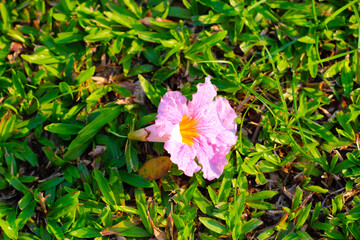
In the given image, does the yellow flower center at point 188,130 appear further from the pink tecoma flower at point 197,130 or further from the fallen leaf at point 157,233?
the fallen leaf at point 157,233

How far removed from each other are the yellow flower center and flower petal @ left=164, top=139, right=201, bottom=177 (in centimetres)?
13

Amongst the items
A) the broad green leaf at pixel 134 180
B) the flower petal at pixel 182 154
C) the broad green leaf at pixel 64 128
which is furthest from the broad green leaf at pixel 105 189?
the flower petal at pixel 182 154

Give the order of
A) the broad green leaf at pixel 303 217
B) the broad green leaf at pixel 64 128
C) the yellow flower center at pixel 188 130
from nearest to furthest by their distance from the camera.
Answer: the yellow flower center at pixel 188 130, the broad green leaf at pixel 303 217, the broad green leaf at pixel 64 128

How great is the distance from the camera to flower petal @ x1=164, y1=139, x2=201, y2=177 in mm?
2092

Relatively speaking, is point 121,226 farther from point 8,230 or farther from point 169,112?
point 169,112

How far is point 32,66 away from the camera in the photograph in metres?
2.92

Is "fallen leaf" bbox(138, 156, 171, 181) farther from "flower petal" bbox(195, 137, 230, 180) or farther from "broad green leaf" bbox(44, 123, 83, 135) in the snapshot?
"broad green leaf" bbox(44, 123, 83, 135)

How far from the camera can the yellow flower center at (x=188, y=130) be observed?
231 centimetres

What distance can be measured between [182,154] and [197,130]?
0.80 feet

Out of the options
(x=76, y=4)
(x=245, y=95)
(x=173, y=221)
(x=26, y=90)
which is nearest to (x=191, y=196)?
(x=173, y=221)

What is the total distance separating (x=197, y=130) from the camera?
90.8 inches

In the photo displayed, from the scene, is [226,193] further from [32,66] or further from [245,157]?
[32,66]

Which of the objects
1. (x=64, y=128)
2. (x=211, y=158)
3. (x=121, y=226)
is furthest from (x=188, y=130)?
(x=64, y=128)

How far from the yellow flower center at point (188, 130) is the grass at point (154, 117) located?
265mm
